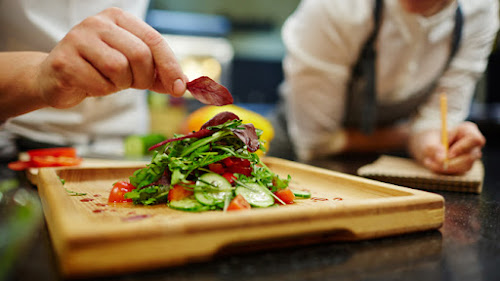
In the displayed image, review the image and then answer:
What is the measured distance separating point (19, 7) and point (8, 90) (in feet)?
3.10

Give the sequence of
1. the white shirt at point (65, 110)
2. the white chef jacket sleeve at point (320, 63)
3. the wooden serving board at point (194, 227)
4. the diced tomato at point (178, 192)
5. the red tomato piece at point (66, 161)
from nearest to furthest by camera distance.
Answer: the wooden serving board at point (194, 227) < the diced tomato at point (178, 192) < the red tomato piece at point (66, 161) < the white shirt at point (65, 110) < the white chef jacket sleeve at point (320, 63)

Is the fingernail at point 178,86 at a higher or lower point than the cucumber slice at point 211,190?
higher

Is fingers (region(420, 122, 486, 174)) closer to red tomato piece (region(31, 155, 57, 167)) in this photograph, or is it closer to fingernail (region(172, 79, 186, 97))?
fingernail (region(172, 79, 186, 97))

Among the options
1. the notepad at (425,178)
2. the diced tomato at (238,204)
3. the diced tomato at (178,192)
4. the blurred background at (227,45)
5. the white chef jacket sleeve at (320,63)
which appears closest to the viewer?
the diced tomato at (238,204)

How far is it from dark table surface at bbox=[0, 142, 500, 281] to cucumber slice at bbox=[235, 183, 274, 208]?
168mm

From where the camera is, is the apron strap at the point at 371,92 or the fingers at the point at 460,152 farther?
the apron strap at the point at 371,92

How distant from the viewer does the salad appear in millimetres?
838

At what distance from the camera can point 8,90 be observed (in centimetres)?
106

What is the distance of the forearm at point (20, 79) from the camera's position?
102 centimetres

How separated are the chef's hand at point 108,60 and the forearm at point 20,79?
0.05m

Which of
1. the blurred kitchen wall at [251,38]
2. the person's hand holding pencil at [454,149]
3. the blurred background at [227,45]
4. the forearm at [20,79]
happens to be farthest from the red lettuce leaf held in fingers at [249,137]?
the blurred kitchen wall at [251,38]

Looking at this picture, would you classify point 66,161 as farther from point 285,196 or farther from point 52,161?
point 285,196

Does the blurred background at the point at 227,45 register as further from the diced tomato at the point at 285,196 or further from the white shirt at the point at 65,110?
the diced tomato at the point at 285,196

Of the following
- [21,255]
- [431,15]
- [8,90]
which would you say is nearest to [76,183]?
[8,90]
